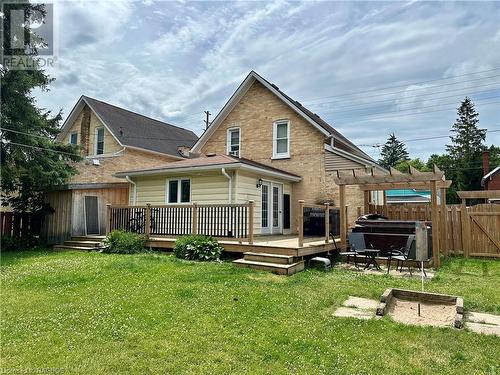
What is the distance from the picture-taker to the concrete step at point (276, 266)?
8.38 m

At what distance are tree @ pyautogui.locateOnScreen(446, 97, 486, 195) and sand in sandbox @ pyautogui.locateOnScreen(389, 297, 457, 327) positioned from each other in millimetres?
40197

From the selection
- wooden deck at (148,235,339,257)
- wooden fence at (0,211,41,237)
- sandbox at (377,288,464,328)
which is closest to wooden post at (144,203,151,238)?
wooden deck at (148,235,339,257)

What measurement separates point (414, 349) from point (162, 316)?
3.41 m

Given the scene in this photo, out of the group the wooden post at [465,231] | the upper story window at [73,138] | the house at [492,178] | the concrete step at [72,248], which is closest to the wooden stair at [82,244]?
the concrete step at [72,248]

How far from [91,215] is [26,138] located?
12.8 ft

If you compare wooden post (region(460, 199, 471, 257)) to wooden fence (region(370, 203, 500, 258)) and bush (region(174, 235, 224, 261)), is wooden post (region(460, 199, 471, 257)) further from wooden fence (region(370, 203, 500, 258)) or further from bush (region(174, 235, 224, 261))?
bush (region(174, 235, 224, 261))

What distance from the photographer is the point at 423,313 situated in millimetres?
5559

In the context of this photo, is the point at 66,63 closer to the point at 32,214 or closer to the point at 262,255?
the point at 32,214

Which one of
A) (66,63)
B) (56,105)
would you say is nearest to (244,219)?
(66,63)

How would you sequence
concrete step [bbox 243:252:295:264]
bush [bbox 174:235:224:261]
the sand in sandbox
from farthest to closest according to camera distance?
bush [bbox 174:235:224:261] → concrete step [bbox 243:252:295:264] → the sand in sandbox

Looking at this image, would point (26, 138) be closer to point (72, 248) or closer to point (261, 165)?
point (72, 248)

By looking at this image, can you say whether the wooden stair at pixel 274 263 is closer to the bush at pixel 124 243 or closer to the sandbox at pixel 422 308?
the sandbox at pixel 422 308

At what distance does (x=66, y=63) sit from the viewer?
1434 cm

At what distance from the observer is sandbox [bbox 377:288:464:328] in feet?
16.9
